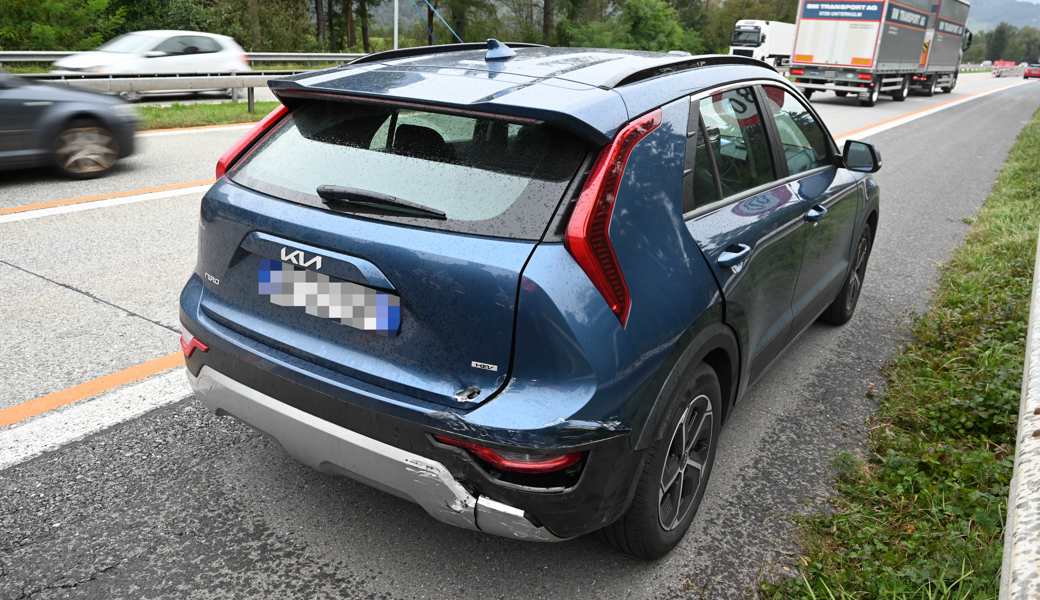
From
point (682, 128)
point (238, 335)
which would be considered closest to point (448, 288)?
point (238, 335)

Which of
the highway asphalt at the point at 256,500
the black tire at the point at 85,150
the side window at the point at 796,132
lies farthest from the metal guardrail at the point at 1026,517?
the black tire at the point at 85,150

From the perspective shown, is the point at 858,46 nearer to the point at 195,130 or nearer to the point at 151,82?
the point at 151,82

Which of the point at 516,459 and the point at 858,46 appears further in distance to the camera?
the point at 858,46

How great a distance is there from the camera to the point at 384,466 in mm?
2357

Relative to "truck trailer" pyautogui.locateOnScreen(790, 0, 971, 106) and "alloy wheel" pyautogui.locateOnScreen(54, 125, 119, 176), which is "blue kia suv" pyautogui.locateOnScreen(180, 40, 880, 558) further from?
"truck trailer" pyautogui.locateOnScreen(790, 0, 971, 106)

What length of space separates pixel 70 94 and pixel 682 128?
737 cm

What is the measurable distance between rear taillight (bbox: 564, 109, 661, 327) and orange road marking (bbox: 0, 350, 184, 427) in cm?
265

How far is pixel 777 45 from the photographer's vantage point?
46.6m

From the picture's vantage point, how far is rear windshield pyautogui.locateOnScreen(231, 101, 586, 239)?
233 cm

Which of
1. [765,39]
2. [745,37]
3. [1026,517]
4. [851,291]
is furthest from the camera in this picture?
[745,37]

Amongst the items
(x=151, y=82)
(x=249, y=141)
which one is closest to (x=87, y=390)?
(x=249, y=141)

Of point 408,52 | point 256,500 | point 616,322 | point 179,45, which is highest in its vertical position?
point 408,52

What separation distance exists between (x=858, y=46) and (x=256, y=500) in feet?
88.8

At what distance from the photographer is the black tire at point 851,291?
5.20m
